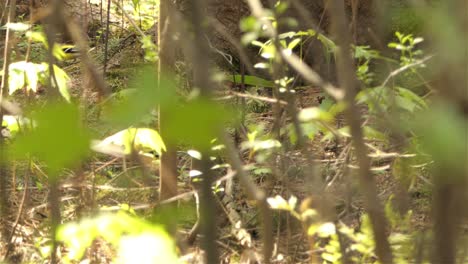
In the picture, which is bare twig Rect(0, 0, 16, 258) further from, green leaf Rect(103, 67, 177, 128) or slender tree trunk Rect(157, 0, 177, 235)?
green leaf Rect(103, 67, 177, 128)

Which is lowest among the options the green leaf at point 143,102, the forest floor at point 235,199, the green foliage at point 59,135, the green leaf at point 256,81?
the forest floor at point 235,199

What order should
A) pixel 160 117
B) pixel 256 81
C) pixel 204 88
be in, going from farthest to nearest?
pixel 256 81 < pixel 160 117 < pixel 204 88

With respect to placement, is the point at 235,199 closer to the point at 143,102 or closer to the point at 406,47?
the point at 406,47

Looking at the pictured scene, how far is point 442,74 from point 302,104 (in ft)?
10.8

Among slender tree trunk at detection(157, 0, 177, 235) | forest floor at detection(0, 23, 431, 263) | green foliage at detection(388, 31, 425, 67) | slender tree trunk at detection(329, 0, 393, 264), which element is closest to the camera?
slender tree trunk at detection(329, 0, 393, 264)

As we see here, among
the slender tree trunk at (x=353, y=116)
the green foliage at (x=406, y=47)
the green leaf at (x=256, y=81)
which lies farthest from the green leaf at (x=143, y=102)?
the green leaf at (x=256, y=81)

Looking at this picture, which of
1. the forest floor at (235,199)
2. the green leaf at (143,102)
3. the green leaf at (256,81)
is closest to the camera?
the green leaf at (143,102)

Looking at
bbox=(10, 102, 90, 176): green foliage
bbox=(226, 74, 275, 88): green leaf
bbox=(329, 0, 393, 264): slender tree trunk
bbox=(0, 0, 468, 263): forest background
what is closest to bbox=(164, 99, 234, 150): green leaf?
bbox=(0, 0, 468, 263): forest background

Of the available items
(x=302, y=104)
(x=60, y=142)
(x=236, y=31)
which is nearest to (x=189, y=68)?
(x=302, y=104)

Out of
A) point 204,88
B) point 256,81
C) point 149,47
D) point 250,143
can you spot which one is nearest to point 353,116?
point 204,88

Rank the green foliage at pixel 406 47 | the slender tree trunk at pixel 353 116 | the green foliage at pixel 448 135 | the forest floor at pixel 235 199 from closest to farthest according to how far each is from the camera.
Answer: the green foliage at pixel 448 135, the slender tree trunk at pixel 353 116, the green foliage at pixel 406 47, the forest floor at pixel 235 199

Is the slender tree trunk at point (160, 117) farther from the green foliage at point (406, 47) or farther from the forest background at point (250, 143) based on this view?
the green foliage at point (406, 47)

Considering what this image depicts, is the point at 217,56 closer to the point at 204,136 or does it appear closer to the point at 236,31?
the point at 236,31

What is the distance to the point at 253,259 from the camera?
239cm
